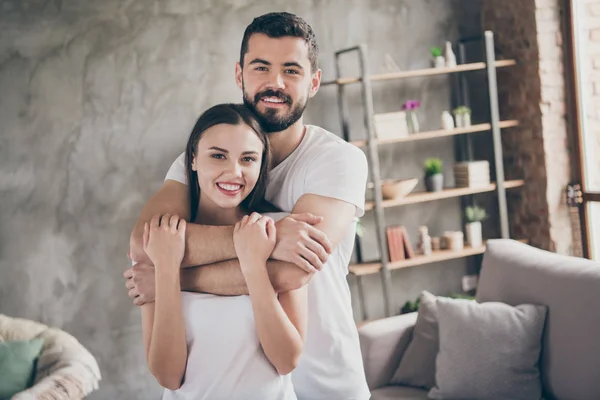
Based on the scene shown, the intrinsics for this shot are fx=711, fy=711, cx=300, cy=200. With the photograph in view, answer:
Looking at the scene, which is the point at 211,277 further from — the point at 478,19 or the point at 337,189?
the point at 478,19

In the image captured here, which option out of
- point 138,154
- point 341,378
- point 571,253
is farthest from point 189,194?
point 571,253

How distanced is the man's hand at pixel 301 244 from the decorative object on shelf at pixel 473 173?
340cm

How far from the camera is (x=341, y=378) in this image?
1.76m

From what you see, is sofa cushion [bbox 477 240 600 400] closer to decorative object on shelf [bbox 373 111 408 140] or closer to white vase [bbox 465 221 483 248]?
decorative object on shelf [bbox 373 111 408 140]

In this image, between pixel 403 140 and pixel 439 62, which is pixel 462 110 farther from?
pixel 403 140

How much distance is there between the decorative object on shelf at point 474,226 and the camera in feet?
16.0

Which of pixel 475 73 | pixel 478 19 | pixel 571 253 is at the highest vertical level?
pixel 478 19

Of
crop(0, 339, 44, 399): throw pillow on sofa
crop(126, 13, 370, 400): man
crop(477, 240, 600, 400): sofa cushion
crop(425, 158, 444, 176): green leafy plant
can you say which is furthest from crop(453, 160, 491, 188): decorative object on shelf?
crop(126, 13, 370, 400): man

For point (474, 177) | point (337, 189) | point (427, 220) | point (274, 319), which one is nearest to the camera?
point (274, 319)

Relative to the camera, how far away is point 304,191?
1.71 meters

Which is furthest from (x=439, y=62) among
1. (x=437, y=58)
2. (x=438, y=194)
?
(x=438, y=194)

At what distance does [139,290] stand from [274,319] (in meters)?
0.33

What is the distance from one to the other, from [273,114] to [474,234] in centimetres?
344

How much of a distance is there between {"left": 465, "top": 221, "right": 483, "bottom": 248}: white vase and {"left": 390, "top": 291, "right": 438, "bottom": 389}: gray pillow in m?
1.77
